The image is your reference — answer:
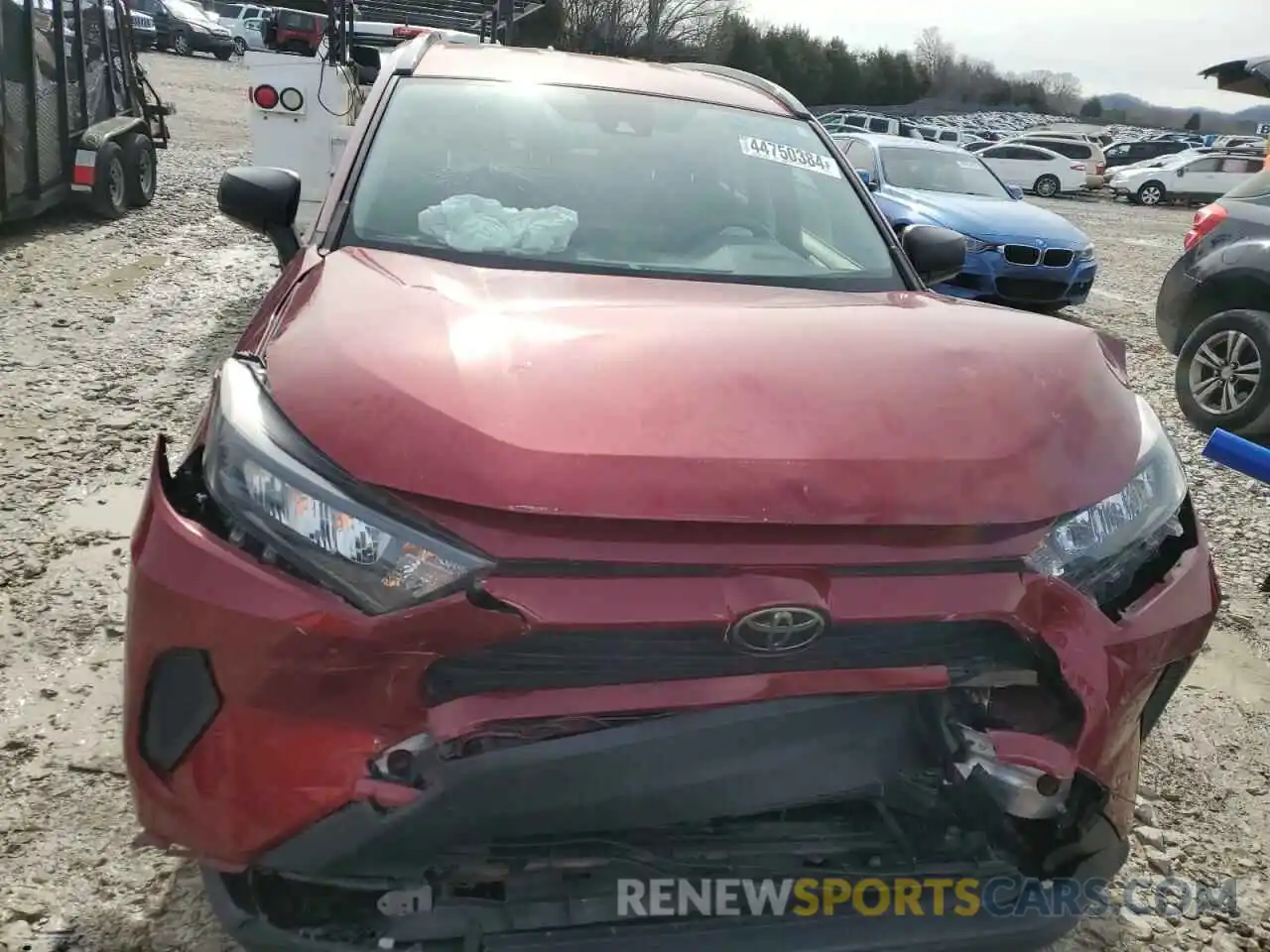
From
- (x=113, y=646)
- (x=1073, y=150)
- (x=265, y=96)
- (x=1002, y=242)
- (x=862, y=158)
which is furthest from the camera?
(x=1073, y=150)

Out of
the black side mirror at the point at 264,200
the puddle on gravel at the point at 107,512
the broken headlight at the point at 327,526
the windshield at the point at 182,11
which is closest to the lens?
the broken headlight at the point at 327,526

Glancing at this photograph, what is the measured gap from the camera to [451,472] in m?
1.43

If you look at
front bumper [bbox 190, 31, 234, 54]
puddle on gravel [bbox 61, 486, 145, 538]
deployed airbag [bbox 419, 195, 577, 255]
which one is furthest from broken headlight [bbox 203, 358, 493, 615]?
front bumper [bbox 190, 31, 234, 54]

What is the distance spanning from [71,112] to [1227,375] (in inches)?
373

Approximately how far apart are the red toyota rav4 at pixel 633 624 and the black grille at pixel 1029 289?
287 inches

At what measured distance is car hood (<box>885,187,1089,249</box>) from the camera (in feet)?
28.6

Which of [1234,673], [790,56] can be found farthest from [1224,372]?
[790,56]

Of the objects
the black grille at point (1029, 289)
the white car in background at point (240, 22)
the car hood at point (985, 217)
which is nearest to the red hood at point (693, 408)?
the black grille at point (1029, 289)

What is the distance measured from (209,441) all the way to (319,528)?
0.96ft

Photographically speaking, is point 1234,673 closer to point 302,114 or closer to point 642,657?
point 642,657

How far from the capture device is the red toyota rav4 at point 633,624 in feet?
4.65

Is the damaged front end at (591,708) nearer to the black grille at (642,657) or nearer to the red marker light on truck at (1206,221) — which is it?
the black grille at (642,657)

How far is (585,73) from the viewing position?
316 cm

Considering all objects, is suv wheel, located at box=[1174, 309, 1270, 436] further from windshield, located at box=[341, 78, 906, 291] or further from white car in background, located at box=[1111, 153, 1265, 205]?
white car in background, located at box=[1111, 153, 1265, 205]
